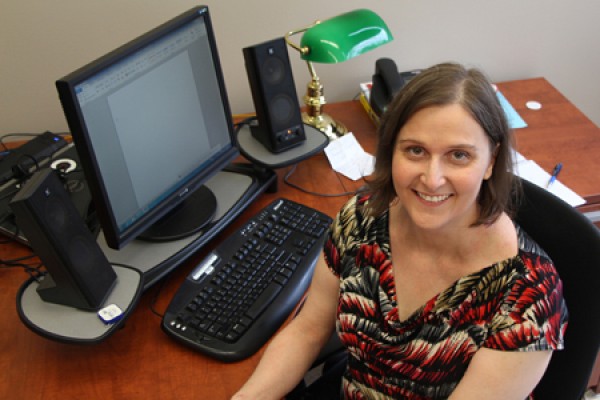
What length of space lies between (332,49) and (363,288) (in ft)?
2.11

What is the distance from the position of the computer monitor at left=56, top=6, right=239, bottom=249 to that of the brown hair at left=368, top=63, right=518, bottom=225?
46 centimetres

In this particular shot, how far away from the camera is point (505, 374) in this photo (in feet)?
3.00

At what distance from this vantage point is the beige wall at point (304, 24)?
158 centimetres

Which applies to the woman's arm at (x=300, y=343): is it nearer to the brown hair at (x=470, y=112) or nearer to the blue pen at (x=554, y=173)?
the brown hair at (x=470, y=112)

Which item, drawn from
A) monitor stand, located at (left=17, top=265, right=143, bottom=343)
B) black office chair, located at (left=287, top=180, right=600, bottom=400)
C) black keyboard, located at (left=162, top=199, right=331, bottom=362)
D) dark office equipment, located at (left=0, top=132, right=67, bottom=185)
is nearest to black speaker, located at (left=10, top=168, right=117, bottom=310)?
monitor stand, located at (left=17, top=265, right=143, bottom=343)

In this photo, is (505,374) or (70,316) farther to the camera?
(70,316)

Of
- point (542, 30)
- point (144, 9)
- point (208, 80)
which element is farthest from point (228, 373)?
point (542, 30)

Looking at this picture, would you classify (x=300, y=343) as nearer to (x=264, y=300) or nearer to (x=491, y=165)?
(x=264, y=300)

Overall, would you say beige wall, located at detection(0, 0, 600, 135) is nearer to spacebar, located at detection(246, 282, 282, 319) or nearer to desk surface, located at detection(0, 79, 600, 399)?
desk surface, located at detection(0, 79, 600, 399)

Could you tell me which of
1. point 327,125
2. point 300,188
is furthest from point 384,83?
point 300,188

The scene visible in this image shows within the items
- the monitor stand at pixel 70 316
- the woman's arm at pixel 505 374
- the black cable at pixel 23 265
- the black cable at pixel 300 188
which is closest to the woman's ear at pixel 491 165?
the woman's arm at pixel 505 374

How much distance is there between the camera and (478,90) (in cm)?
88

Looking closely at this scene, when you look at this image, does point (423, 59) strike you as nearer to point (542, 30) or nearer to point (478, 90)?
point (542, 30)

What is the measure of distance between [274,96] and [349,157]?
0.29m
